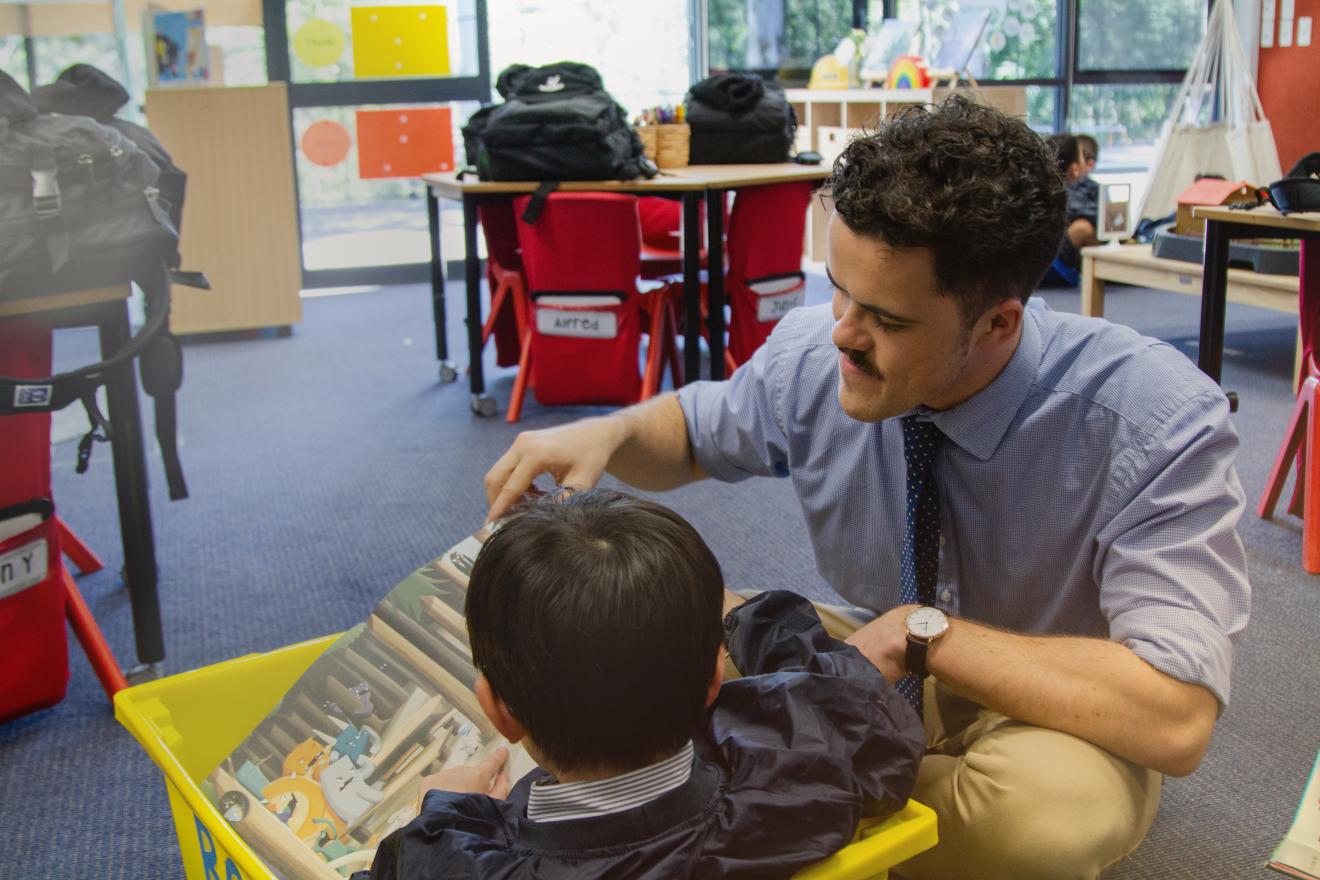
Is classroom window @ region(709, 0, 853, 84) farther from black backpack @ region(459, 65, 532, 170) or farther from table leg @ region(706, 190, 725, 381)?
table leg @ region(706, 190, 725, 381)

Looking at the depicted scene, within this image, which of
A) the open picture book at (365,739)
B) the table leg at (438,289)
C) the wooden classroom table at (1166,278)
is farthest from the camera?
the table leg at (438,289)

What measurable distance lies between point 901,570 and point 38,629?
1389mm

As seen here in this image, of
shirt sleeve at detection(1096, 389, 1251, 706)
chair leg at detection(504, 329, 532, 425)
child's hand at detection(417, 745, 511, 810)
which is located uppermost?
shirt sleeve at detection(1096, 389, 1251, 706)

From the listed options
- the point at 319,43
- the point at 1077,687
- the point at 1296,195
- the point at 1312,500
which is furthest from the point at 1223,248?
the point at 319,43

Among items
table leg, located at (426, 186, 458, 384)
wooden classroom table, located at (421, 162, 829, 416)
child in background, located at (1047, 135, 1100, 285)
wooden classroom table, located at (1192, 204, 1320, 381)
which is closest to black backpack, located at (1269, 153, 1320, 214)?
wooden classroom table, located at (1192, 204, 1320, 381)

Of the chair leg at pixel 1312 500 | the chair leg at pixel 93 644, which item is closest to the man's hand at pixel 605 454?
the chair leg at pixel 93 644

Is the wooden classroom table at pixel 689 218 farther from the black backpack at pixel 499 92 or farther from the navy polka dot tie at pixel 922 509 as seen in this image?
the navy polka dot tie at pixel 922 509

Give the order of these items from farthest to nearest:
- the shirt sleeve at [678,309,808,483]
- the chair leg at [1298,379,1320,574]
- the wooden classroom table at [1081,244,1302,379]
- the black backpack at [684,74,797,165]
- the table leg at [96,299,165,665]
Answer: the black backpack at [684,74,797,165] → the wooden classroom table at [1081,244,1302,379] → the chair leg at [1298,379,1320,574] → the table leg at [96,299,165,665] → the shirt sleeve at [678,309,808,483]

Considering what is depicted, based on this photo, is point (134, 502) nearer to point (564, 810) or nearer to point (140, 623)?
point (140, 623)

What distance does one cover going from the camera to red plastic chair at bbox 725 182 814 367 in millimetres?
3887

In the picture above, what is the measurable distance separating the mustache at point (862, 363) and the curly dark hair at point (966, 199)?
0.10 m

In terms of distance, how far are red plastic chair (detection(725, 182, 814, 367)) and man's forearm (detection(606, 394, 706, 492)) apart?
2.23m

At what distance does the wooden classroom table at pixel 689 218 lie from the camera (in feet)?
12.2

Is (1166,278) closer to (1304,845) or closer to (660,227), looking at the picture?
(660,227)
